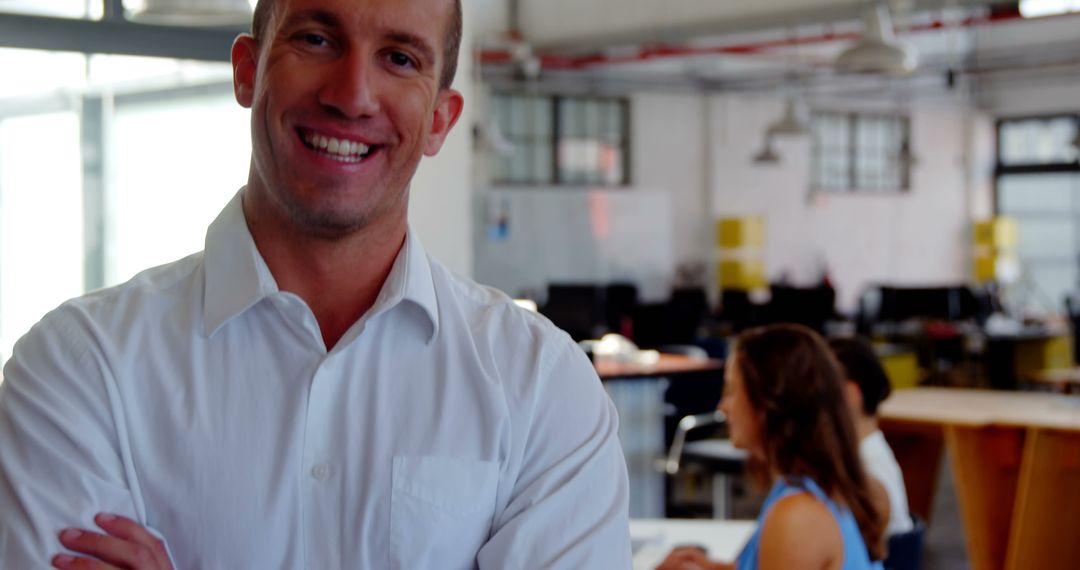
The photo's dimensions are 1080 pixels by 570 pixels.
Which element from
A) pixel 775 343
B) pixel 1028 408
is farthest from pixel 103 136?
pixel 1028 408

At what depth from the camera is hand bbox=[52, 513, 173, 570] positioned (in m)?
1.26

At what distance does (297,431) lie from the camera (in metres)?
1.37

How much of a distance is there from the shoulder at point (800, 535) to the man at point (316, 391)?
4.26 feet

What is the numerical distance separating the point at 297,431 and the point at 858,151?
1700cm

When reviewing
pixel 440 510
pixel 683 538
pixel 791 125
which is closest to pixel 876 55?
pixel 683 538

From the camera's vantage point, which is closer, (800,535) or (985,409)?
(800,535)

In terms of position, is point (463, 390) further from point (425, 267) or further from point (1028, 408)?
point (1028, 408)

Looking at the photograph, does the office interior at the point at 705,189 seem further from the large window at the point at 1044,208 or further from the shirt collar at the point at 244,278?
the shirt collar at the point at 244,278

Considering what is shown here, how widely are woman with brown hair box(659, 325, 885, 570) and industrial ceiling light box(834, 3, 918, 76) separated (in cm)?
381

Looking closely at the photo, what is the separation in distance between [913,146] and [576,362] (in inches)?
686

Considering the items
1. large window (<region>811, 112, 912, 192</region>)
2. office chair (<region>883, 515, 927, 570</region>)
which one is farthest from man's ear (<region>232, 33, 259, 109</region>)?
large window (<region>811, 112, 912, 192</region>)

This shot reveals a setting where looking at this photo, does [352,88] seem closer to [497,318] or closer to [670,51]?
[497,318]

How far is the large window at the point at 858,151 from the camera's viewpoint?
1717 centimetres

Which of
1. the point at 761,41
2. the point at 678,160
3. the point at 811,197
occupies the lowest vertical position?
the point at 811,197
